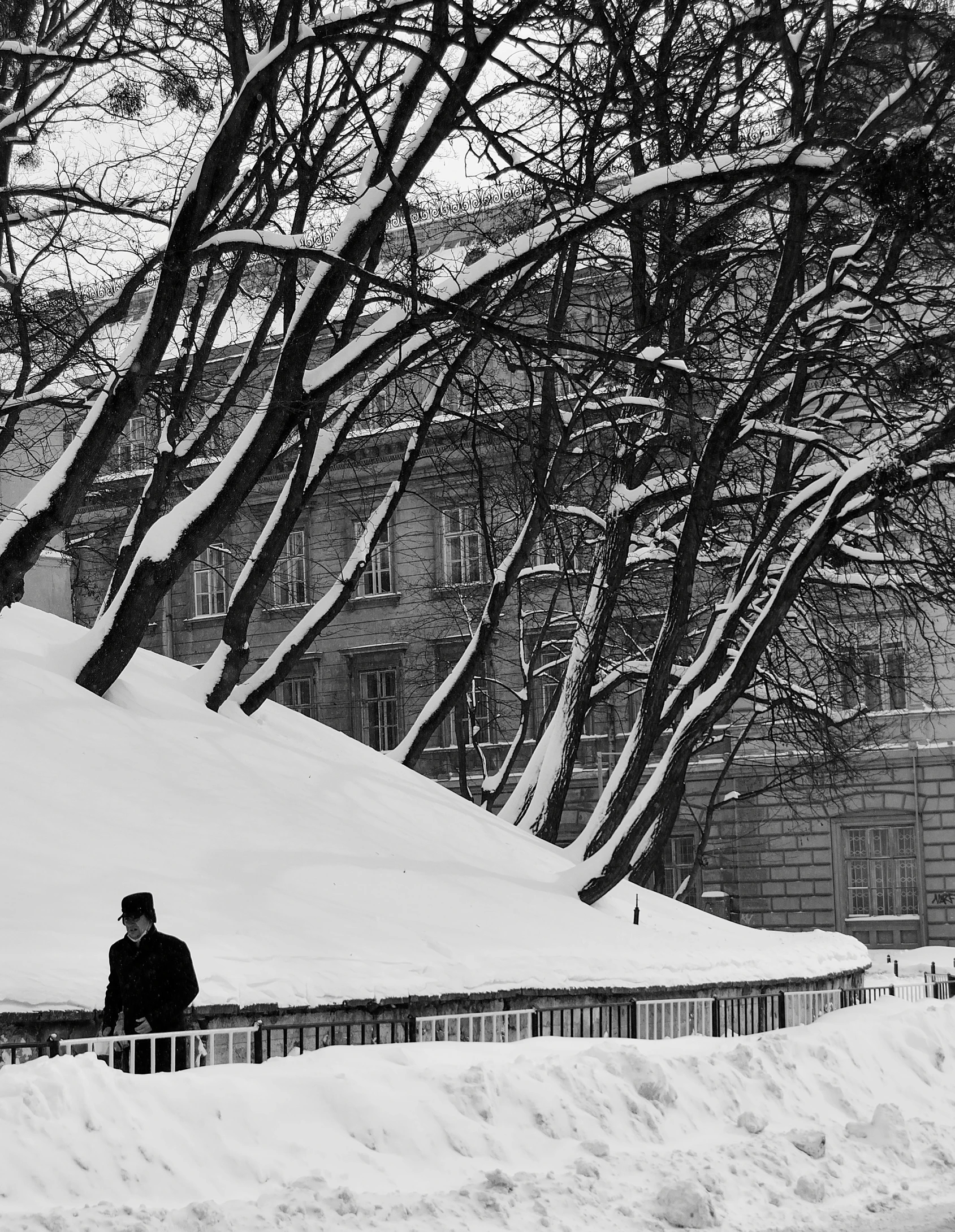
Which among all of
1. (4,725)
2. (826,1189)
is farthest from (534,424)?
(826,1189)

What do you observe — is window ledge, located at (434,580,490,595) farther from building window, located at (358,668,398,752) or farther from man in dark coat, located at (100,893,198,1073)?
man in dark coat, located at (100,893,198,1073)

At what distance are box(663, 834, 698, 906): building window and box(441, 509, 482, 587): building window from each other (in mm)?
8932

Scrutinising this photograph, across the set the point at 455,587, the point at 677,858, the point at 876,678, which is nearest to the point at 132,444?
the point at 455,587

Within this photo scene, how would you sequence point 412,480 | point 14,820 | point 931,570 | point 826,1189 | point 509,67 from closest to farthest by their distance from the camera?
point 826,1189
point 509,67
point 14,820
point 931,570
point 412,480

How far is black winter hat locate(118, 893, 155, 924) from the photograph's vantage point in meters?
8.77

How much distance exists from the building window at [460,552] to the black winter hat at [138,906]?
97.7 feet

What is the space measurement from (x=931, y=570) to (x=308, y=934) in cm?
874

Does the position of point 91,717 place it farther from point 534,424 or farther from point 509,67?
point 509,67

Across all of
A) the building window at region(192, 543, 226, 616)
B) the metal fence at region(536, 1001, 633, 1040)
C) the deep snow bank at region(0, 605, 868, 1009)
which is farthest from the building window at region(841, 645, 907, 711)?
the building window at region(192, 543, 226, 616)

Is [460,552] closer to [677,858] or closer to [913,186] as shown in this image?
[677,858]

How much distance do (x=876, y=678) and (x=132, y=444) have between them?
14.2 metres

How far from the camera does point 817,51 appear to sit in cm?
1630

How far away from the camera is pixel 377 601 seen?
46.8 m

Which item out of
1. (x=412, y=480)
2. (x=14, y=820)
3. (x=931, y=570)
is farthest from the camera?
(x=412, y=480)
